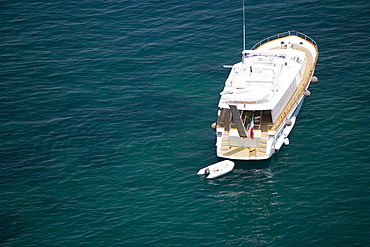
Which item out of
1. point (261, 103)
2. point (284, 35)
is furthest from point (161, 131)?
point (284, 35)

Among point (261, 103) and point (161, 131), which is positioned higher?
point (261, 103)

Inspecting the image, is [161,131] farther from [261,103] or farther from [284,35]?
[284,35]

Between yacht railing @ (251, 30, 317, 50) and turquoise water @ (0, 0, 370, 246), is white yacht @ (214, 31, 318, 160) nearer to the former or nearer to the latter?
turquoise water @ (0, 0, 370, 246)

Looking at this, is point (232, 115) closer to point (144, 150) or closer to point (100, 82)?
point (144, 150)

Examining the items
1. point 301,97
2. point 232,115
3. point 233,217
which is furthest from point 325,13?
point 233,217

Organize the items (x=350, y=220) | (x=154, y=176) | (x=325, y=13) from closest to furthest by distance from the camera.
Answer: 1. (x=350, y=220)
2. (x=154, y=176)
3. (x=325, y=13)

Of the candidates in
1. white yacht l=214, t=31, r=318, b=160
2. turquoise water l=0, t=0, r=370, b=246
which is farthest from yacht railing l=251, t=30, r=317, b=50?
white yacht l=214, t=31, r=318, b=160

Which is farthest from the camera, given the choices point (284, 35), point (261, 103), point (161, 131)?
point (284, 35)
